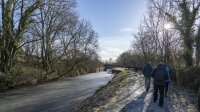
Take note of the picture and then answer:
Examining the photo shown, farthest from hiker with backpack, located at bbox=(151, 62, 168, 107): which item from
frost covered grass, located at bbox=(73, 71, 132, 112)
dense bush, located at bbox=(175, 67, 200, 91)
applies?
dense bush, located at bbox=(175, 67, 200, 91)

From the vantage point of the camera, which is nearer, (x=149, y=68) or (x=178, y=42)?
(x=149, y=68)

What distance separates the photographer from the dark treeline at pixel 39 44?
2997 cm

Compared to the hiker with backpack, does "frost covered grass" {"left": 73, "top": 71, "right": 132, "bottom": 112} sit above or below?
below

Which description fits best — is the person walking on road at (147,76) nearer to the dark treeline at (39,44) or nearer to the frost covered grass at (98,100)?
the frost covered grass at (98,100)

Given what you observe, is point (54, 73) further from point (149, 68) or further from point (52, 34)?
point (149, 68)

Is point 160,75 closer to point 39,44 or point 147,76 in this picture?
point 147,76

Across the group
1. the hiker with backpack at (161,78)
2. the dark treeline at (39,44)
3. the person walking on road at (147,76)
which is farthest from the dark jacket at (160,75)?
the dark treeline at (39,44)

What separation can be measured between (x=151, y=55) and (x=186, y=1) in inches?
606

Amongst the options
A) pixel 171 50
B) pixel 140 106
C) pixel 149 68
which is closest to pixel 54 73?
pixel 171 50

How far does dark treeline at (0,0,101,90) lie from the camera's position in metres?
30.0

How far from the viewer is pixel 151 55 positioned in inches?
1588

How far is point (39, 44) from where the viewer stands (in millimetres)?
43969

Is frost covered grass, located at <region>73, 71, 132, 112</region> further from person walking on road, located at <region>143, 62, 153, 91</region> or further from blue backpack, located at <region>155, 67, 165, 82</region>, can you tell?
blue backpack, located at <region>155, 67, 165, 82</region>

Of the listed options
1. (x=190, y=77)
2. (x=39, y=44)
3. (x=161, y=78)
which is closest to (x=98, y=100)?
(x=161, y=78)
